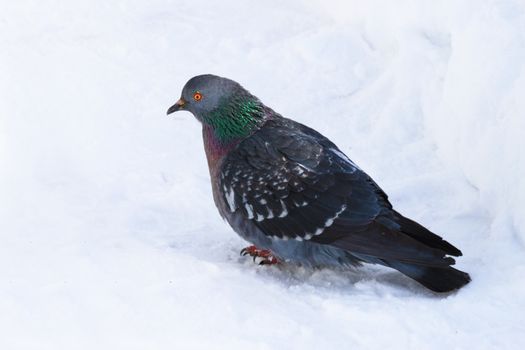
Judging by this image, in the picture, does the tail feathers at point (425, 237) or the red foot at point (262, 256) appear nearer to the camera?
the tail feathers at point (425, 237)

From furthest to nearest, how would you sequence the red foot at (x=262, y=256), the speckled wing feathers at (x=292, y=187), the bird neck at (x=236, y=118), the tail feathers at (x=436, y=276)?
the bird neck at (x=236, y=118) → the red foot at (x=262, y=256) → the speckled wing feathers at (x=292, y=187) → the tail feathers at (x=436, y=276)

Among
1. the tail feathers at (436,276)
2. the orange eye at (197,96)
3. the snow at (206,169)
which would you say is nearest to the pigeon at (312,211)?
the tail feathers at (436,276)

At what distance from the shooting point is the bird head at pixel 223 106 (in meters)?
5.59

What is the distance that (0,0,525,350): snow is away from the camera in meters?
4.41

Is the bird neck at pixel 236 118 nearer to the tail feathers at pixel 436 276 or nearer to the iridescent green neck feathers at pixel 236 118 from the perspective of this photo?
the iridescent green neck feathers at pixel 236 118

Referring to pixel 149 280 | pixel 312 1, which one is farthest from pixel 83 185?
pixel 312 1

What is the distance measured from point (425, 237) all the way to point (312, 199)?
68cm

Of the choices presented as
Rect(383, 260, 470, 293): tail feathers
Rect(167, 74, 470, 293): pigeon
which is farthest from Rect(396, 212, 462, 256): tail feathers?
Rect(383, 260, 470, 293): tail feathers

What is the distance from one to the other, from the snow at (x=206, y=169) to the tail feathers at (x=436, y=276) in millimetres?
66

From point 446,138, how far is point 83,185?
2.61 meters

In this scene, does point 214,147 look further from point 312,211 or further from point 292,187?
point 312,211

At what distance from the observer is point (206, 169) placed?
262 inches

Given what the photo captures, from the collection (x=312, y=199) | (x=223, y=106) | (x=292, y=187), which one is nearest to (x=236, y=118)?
(x=223, y=106)

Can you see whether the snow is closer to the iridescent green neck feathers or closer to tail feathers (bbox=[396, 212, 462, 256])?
tail feathers (bbox=[396, 212, 462, 256])
